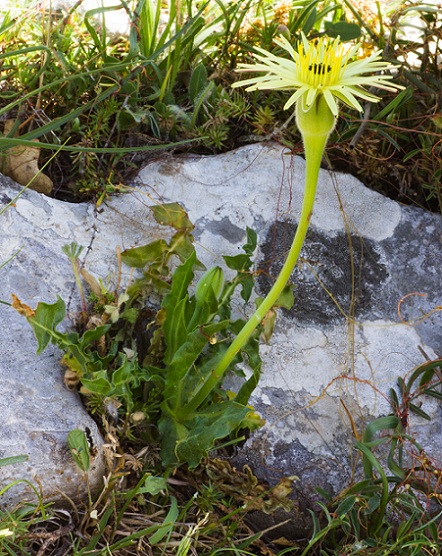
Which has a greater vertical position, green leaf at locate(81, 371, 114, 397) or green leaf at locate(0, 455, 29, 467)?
green leaf at locate(81, 371, 114, 397)

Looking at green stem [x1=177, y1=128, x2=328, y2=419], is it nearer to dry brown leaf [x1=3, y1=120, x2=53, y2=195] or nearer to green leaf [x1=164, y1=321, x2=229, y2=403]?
green leaf [x1=164, y1=321, x2=229, y2=403]

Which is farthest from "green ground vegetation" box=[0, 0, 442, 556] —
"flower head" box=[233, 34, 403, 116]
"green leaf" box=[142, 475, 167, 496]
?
"flower head" box=[233, 34, 403, 116]

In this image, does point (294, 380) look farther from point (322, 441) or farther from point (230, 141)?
point (230, 141)

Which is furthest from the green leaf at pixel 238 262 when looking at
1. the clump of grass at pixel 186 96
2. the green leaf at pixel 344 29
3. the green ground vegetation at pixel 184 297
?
the green leaf at pixel 344 29

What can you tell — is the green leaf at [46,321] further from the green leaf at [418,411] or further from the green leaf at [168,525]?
the green leaf at [418,411]

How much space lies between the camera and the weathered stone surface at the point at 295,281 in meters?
1.95

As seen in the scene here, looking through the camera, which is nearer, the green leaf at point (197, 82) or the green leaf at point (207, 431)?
the green leaf at point (207, 431)

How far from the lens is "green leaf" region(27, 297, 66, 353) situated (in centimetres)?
171

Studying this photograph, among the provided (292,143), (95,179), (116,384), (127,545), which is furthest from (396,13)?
(127,545)

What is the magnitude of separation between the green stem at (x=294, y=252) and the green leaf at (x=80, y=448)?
281 millimetres

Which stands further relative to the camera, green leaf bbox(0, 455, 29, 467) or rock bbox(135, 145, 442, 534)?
rock bbox(135, 145, 442, 534)

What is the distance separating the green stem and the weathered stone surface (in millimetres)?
282

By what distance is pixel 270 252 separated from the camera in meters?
2.21

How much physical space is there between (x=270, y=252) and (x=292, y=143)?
40 centimetres
